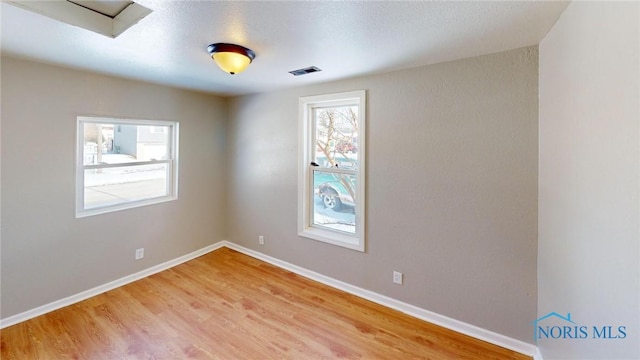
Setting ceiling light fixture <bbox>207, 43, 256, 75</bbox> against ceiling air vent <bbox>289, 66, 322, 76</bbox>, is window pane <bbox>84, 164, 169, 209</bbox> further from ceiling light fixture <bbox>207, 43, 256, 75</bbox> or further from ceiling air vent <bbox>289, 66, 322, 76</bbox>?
ceiling air vent <bbox>289, 66, 322, 76</bbox>

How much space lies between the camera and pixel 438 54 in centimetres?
208

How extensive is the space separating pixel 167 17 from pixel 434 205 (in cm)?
234

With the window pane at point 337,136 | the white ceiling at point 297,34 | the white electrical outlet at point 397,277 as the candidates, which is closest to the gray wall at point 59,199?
the white ceiling at point 297,34

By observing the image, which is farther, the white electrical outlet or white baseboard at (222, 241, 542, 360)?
the white electrical outlet

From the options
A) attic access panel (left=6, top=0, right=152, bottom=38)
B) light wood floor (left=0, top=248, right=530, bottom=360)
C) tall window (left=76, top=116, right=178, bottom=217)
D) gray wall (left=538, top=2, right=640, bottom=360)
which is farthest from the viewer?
tall window (left=76, top=116, right=178, bottom=217)

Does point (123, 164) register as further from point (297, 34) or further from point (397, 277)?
point (397, 277)

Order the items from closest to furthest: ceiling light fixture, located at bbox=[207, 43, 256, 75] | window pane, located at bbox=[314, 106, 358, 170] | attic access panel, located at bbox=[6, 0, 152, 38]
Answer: attic access panel, located at bbox=[6, 0, 152, 38] → ceiling light fixture, located at bbox=[207, 43, 256, 75] → window pane, located at bbox=[314, 106, 358, 170]

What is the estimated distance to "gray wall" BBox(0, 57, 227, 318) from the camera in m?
2.29

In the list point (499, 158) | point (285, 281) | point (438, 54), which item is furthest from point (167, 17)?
point (285, 281)

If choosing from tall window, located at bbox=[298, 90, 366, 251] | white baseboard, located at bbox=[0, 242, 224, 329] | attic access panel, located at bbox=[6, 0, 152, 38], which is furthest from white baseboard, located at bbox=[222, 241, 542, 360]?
attic access panel, located at bbox=[6, 0, 152, 38]

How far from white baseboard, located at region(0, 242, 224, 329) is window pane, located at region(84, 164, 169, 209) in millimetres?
864

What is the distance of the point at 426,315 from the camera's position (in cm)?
244

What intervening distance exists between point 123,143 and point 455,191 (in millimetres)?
3540

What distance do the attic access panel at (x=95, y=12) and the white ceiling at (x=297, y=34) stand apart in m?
0.06
